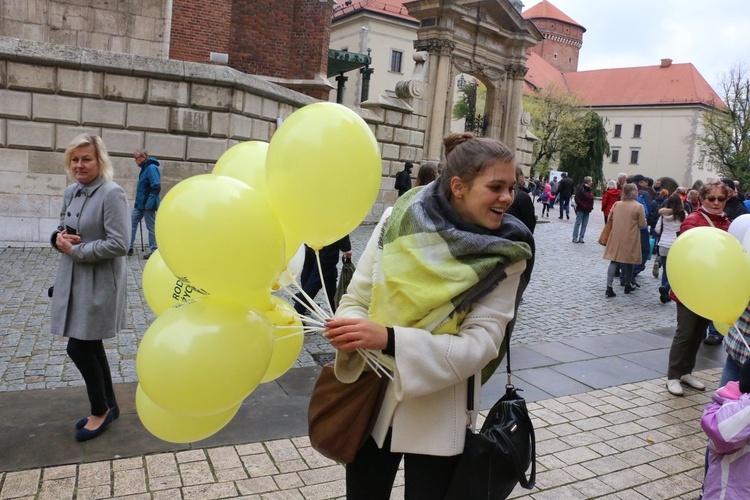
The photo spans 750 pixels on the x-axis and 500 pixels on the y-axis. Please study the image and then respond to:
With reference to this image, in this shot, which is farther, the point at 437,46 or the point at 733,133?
the point at 733,133

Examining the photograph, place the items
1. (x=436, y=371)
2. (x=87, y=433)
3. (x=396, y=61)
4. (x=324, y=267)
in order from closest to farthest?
(x=436, y=371), (x=87, y=433), (x=324, y=267), (x=396, y=61)

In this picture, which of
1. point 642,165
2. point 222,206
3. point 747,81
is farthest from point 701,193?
point 642,165

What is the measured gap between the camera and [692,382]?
595 centimetres

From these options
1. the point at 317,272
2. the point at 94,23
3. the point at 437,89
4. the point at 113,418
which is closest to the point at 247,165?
the point at 113,418

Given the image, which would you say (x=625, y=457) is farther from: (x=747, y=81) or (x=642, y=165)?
(x=642, y=165)

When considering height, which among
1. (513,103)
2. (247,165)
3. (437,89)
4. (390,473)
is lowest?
(390,473)

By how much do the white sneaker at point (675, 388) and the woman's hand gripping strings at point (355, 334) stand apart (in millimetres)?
4837

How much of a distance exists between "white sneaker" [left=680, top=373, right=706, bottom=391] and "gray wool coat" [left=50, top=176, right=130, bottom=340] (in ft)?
17.2

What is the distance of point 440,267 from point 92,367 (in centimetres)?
298

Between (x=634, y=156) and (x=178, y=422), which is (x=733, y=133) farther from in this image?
(x=178, y=422)

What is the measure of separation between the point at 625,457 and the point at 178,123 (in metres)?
9.60

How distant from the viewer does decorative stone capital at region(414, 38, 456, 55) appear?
19.4 meters

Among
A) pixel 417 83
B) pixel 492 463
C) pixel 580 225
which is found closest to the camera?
pixel 492 463

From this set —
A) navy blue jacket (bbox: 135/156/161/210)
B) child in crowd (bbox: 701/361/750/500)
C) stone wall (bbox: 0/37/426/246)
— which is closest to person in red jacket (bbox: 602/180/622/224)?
stone wall (bbox: 0/37/426/246)
